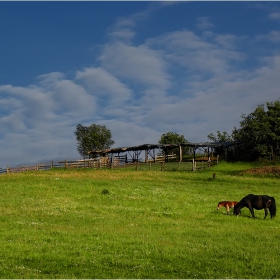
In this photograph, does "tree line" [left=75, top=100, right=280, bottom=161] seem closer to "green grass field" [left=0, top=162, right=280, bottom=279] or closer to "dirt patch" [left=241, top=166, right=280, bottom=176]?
"dirt patch" [left=241, top=166, right=280, bottom=176]

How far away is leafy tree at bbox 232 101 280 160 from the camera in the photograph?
2717 inches

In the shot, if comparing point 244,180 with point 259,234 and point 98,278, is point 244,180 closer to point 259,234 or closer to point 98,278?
point 259,234

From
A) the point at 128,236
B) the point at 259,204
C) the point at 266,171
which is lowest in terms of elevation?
the point at 128,236

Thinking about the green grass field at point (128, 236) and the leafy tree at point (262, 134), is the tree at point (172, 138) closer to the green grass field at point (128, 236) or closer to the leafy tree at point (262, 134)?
the leafy tree at point (262, 134)

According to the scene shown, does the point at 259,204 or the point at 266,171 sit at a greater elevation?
the point at 266,171

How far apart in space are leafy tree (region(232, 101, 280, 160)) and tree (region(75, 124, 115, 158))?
45069mm

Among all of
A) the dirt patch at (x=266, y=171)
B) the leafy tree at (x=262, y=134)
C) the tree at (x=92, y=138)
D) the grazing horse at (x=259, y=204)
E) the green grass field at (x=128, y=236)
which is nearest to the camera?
the green grass field at (x=128, y=236)

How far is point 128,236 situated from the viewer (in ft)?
58.2

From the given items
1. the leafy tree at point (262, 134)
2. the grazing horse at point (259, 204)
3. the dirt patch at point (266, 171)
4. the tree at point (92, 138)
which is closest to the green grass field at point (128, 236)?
the grazing horse at point (259, 204)

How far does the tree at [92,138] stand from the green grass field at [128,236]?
75.1 meters

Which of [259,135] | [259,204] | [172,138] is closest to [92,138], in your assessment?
[172,138]

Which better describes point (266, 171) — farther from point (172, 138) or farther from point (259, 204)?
point (172, 138)

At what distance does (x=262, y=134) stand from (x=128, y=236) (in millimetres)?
55807

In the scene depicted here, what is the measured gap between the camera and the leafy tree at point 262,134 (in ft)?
226
